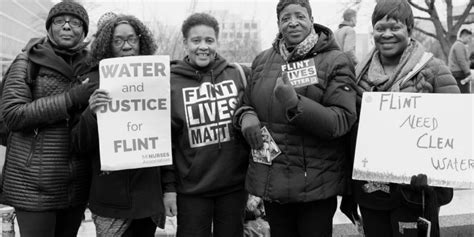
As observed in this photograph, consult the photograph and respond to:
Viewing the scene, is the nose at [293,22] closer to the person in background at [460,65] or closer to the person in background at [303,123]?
the person in background at [303,123]

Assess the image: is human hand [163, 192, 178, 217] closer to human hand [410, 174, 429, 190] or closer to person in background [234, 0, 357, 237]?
person in background [234, 0, 357, 237]

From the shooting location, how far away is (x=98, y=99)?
321 cm

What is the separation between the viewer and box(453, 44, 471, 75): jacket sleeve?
1023 centimetres

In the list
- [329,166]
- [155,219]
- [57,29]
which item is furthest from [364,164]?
[57,29]

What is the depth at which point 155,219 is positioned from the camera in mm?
3502

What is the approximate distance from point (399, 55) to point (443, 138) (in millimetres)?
579

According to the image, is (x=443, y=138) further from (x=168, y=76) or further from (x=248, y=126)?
(x=168, y=76)

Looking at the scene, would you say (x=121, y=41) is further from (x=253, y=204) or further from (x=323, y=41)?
(x=253, y=204)

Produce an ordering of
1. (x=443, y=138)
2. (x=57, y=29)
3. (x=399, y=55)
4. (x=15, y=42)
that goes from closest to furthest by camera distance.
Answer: (x=443, y=138), (x=399, y=55), (x=57, y=29), (x=15, y=42)

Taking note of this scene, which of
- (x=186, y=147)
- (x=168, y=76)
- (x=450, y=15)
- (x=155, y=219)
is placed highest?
(x=450, y=15)

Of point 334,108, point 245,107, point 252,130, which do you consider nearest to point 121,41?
point 245,107

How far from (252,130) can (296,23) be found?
29.1 inches

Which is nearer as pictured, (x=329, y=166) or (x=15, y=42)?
(x=329, y=166)

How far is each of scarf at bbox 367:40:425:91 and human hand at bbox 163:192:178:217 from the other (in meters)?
1.51
